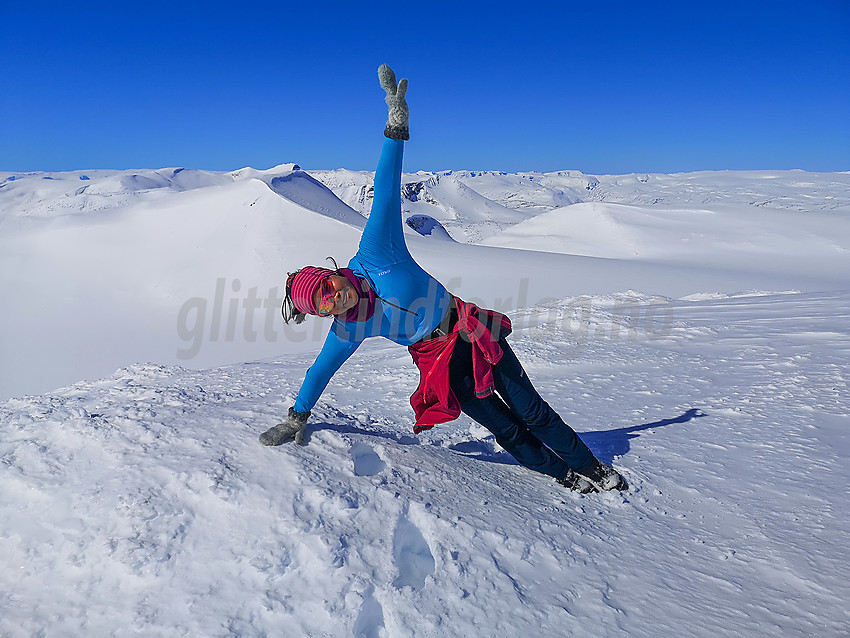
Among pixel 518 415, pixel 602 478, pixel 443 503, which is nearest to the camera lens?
pixel 443 503

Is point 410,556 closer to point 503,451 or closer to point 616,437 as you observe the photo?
point 503,451

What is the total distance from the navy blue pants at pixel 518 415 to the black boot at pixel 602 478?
5cm

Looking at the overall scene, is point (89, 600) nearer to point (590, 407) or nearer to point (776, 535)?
point (776, 535)

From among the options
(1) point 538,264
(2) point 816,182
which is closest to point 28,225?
(1) point 538,264

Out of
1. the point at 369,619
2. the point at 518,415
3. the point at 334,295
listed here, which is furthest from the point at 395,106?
the point at 369,619

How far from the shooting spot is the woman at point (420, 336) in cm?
208

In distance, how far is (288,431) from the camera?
2361mm

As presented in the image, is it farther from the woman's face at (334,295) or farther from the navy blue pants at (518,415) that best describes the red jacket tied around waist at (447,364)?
the woman's face at (334,295)

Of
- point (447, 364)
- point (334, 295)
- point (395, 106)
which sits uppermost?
point (395, 106)

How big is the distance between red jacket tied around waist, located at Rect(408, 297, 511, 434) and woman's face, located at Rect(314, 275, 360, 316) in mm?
487

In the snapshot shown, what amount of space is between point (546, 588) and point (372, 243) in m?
1.43

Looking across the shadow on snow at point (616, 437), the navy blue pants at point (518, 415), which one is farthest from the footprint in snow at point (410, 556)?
the shadow on snow at point (616, 437)

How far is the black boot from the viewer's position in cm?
260

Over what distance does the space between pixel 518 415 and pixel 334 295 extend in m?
1.09
